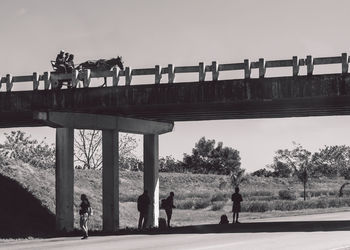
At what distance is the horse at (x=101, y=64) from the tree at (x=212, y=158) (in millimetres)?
110847

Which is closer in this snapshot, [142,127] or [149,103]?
[149,103]

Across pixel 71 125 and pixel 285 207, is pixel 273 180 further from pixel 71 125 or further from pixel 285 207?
pixel 71 125

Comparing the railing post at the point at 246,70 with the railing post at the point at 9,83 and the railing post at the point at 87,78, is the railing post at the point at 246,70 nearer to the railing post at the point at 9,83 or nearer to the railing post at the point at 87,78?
the railing post at the point at 87,78

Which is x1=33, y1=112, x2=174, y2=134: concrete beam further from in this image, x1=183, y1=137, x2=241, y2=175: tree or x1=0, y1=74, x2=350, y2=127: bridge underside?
x1=183, y1=137, x2=241, y2=175: tree

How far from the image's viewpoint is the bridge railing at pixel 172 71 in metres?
25.0

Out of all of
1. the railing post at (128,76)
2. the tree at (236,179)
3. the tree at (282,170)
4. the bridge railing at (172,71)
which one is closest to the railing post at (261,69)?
the bridge railing at (172,71)

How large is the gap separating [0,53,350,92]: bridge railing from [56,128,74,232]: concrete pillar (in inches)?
83.4

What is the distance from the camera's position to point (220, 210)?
5275 centimetres

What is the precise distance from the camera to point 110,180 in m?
30.2

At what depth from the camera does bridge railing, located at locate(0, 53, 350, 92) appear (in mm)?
24958

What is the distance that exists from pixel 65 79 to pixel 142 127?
5.42 meters

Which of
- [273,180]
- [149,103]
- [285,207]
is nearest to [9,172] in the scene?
[149,103]

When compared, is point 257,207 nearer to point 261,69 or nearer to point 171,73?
point 171,73

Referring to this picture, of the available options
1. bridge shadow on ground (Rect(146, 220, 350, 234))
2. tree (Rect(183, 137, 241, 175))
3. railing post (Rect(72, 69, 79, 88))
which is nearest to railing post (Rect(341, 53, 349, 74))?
bridge shadow on ground (Rect(146, 220, 350, 234))
